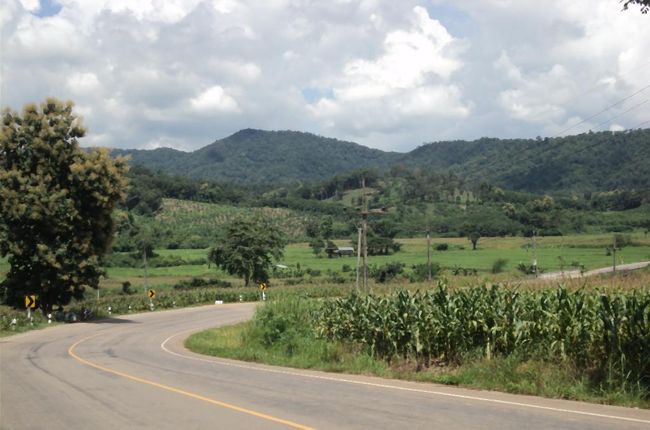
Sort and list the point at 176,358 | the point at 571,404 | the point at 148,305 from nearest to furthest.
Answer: the point at 571,404 → the point at 176,358 → the point at 148,305

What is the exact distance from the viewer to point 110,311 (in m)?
57.7

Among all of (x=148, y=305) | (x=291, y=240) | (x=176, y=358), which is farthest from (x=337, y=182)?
(x=176, y=358)

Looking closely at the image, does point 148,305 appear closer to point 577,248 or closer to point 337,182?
point 577,248

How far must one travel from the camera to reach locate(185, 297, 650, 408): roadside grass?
13.3m

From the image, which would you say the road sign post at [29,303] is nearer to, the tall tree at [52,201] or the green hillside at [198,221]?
the tall tree at [52,201]

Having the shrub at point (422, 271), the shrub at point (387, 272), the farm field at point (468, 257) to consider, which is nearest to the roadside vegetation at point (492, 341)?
the shrub at point (422, 271)

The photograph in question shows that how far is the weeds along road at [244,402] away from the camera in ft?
35.6

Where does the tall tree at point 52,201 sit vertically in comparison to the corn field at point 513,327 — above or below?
above

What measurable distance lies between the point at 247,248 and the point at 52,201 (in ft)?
132

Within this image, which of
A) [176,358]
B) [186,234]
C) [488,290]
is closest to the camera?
[488,290]

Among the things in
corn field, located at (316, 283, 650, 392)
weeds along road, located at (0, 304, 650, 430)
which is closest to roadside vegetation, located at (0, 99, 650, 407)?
corn field, located at (316, 283, 650, 392)

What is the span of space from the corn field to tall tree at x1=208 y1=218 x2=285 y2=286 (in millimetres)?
60662

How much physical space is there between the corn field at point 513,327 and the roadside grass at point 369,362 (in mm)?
353

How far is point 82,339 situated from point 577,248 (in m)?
68.8
